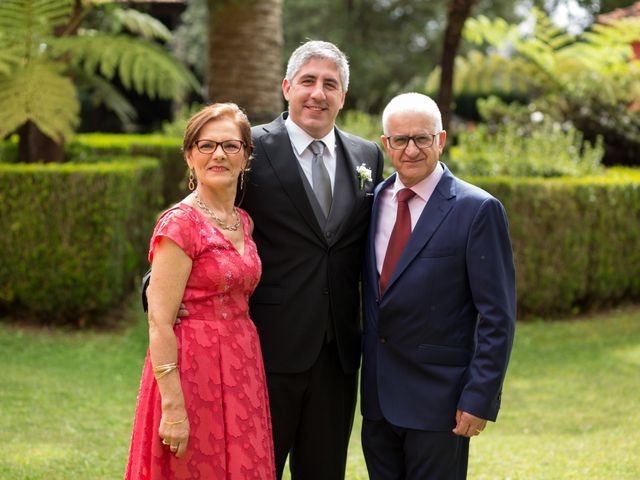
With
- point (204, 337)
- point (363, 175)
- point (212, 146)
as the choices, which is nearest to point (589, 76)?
point (363, 175)

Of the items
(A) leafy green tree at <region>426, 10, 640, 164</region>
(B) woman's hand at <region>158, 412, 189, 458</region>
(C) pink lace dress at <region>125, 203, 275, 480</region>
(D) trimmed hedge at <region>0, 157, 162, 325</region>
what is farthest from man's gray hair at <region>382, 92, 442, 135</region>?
(A) leafy green tree at <region>426, 10, 640, 164</region>

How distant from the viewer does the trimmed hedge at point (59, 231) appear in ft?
28.3

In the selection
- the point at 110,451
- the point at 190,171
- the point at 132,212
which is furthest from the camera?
the point at 132,212

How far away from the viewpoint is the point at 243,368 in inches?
138

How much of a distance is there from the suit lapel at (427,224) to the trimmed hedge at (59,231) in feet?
18.1

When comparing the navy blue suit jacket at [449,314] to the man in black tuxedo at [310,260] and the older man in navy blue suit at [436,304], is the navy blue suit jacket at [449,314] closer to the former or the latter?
the older man in navy blue suit at [436,304]

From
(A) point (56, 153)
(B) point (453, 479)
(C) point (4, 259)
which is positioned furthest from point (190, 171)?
(A) point (56, 153)

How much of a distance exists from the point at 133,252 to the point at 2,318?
1420mm

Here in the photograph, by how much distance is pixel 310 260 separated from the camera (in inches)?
152

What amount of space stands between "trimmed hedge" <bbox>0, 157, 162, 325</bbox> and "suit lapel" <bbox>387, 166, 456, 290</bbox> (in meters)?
5.52

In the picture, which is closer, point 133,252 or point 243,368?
point 243,368

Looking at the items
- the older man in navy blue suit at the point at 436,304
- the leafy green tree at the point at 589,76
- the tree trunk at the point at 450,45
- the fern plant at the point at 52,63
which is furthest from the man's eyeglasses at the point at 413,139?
the leafy green tree at the point at 589,76

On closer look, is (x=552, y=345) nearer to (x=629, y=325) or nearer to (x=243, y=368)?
(x=629, y=325)

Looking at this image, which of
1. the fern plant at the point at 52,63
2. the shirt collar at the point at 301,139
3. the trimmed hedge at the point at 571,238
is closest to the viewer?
the shirt collar at the point at 301,139
